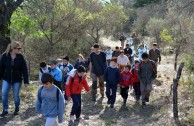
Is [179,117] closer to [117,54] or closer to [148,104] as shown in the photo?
[148,104]

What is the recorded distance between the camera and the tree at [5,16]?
32.7 ft

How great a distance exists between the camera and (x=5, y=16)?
33.1 ft

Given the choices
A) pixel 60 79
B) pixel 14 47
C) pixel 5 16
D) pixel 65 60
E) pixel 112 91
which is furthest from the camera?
pixel 5 16

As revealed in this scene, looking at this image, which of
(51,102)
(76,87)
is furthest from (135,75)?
(51,102)

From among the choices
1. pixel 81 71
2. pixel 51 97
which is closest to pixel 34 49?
pixel 81 71

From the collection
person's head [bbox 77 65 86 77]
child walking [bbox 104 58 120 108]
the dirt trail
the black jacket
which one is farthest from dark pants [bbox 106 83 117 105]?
the black jacket

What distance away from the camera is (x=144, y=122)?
24.5ft

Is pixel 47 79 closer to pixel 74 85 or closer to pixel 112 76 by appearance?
pixel 74 85

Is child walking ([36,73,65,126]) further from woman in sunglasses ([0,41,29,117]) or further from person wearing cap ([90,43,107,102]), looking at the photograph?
person wearing cap ([90,43,107,102])

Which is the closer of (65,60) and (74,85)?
(74,85)

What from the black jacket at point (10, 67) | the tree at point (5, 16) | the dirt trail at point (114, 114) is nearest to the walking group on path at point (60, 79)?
the black jacket at point (10, 67)

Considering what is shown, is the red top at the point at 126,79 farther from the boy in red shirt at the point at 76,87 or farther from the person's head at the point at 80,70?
the person's head at the point at 80,70

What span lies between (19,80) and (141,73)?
12.2ft

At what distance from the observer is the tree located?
9.97 m
